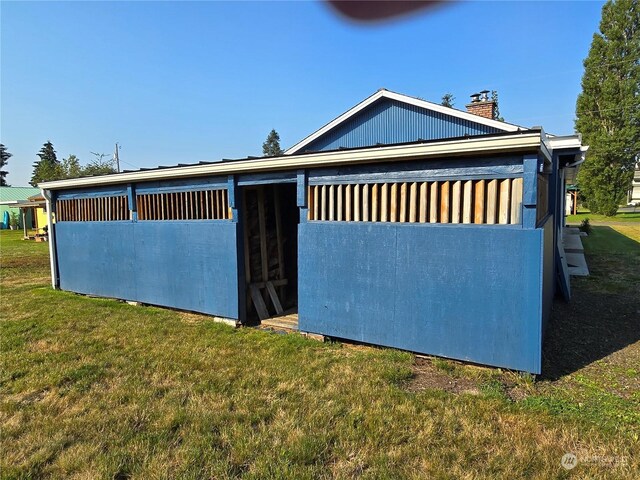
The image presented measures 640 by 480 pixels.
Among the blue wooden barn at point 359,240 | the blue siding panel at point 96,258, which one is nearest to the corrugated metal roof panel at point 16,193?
the blue siding panel at point 96,258

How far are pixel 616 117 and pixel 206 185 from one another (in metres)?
34.1

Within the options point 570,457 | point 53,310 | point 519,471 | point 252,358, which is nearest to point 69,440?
point 252,358

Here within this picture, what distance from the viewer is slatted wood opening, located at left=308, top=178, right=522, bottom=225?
372cm

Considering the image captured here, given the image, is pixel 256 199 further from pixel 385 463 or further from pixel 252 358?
pixel 385 463

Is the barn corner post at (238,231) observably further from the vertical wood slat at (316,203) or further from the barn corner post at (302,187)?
the vertical wood slat at (316,203)

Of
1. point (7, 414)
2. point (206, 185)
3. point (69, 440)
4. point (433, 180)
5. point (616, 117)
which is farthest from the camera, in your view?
point (616, 117)

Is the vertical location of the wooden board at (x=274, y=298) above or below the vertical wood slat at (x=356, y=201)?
below

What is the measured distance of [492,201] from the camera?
3754mm

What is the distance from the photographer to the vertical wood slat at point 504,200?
3680 millimetres

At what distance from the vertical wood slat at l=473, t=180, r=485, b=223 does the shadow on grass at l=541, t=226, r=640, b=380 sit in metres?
1.67

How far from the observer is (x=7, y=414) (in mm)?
3240

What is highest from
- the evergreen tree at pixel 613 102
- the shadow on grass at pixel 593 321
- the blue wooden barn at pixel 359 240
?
the evergreen tree at pixel 613 102

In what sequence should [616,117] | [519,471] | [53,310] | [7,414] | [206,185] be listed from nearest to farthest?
[519,471] < [7,414] < [206,185] < [53,310] < [616,117]

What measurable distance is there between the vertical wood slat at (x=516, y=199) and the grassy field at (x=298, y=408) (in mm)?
1498
